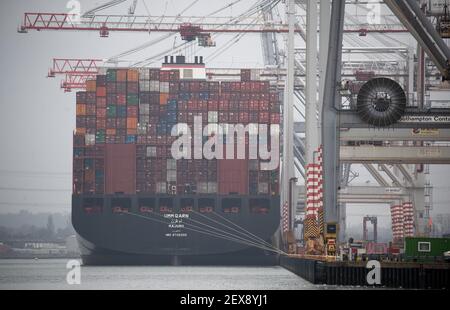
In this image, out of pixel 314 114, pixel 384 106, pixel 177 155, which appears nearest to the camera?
pixel 384 106

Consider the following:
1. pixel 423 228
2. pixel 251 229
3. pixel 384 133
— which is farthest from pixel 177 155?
pixel 384 133

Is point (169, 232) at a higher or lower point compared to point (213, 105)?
lower

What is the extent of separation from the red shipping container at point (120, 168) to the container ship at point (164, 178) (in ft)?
0.23

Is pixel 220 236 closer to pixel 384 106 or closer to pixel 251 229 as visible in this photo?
pixel 251 229

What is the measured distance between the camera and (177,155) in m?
90.2

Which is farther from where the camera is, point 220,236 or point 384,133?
point 220,236

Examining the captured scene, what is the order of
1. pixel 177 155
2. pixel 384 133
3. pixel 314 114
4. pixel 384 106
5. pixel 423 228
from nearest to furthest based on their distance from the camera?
pixel 384 106
pixel 384 133
pixel 314 114
pixel 177 155
pixel 423 228

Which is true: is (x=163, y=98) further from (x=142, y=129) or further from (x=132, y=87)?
(x=142, y=129)

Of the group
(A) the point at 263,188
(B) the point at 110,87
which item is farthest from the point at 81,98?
(A) the point at 263,188

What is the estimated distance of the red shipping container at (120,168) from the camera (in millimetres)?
89562

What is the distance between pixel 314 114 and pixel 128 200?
95.5 ft

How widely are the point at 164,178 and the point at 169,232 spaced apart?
426 cm

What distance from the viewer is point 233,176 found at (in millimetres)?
90875

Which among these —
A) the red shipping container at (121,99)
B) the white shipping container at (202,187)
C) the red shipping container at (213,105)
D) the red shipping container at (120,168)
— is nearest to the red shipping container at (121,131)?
the red shipping container at (120,168)
